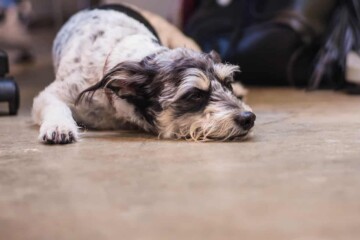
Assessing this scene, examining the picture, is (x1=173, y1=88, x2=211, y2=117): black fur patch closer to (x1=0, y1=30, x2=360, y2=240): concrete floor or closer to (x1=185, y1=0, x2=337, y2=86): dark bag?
(x1=0, y1=30, x2=360, y2=240): concrete floor

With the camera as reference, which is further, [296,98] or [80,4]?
[80,4]

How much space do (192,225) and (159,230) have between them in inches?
3.1

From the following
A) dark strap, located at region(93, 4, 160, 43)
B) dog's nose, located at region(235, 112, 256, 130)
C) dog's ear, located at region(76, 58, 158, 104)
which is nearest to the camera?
dog's nose, located at region(235, 112, 256, 130)

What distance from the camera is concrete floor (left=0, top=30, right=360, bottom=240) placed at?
141cm

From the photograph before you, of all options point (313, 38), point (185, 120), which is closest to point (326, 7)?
point (313, 38)

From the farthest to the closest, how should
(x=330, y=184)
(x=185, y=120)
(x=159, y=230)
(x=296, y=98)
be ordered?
(x=296, y=98)
(x=185, y=120)
(x=330, y=184)
(x=159, y=230)

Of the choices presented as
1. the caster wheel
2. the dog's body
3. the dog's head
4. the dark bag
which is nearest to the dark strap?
the dog's body

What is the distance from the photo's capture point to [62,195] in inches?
66.3

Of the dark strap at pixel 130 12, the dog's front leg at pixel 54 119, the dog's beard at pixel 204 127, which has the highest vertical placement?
the dark strap at pixel 130 12

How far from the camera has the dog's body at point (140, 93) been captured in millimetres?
2422

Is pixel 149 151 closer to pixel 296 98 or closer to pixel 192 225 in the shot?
pixel 192 225

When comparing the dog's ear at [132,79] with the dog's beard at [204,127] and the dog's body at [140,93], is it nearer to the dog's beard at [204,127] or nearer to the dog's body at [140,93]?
the dog's body at [140,93]

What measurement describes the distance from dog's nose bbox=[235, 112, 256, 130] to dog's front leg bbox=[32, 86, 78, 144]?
621 mm

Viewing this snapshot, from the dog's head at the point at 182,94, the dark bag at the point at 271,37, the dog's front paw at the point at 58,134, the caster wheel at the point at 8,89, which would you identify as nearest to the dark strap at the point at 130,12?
the caster wheel at the point at 8,89
